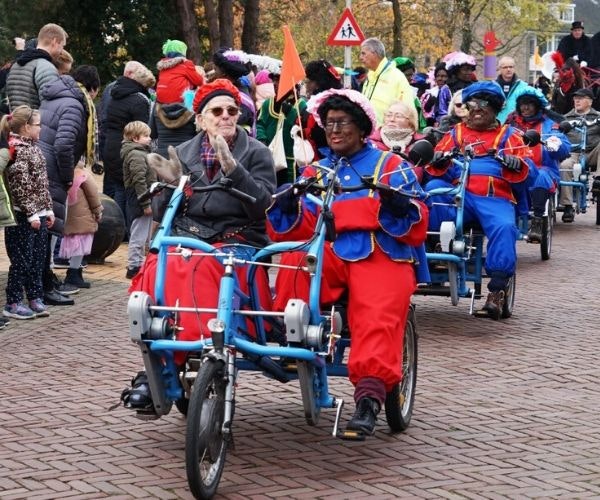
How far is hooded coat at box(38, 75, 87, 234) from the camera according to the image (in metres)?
11.4

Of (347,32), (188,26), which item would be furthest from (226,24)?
(347,32)

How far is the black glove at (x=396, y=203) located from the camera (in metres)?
6.72

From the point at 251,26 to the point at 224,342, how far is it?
27.9 metres

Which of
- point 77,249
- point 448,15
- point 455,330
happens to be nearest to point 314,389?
point 455,330

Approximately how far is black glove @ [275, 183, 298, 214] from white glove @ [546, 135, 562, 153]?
8.10 m

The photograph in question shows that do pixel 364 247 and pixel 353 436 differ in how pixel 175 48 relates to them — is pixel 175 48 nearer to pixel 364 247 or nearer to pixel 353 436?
pixel 364 247

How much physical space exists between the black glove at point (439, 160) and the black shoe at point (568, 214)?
28.0 ft

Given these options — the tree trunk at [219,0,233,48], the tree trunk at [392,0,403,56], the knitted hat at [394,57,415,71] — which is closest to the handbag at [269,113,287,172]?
the knitted hat at [394,57,415,71]

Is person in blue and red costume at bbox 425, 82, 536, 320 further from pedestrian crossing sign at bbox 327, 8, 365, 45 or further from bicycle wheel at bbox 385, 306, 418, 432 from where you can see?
pedestrian crossing sign at bbox 327, 8, 365, 45

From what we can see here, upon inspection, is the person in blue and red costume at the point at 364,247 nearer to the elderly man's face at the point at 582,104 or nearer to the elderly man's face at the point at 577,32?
the elderly man's face at the point at 582,104

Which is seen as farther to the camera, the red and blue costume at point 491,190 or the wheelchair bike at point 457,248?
the red and blue costume at point 491,190

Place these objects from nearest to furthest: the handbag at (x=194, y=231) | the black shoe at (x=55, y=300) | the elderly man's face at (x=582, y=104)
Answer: the handbag at (x=194, y=231) → the black shoe at (x=55, y=300) → the elderly man's face at (x=582, y=104)

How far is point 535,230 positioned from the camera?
15.0 m

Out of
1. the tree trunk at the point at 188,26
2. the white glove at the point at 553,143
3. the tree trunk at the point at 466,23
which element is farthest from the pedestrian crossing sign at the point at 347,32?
the tree trunk at the point at 466,23
